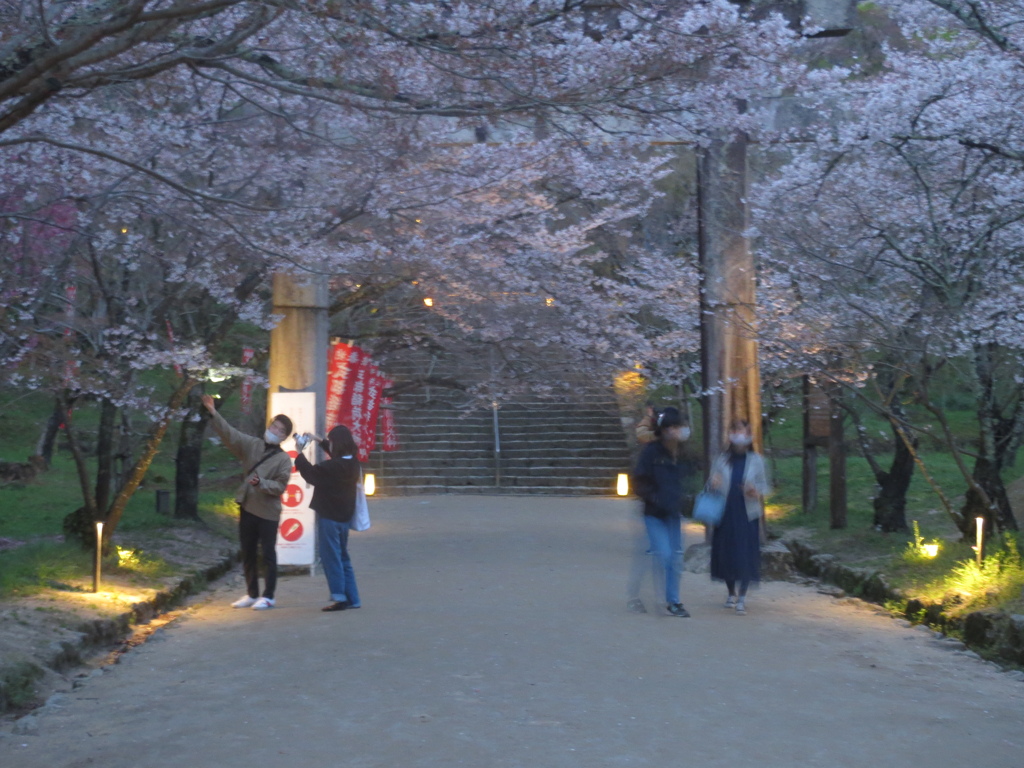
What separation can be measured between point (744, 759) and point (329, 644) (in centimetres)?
412

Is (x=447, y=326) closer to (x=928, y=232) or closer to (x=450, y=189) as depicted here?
(x=450, y=189)

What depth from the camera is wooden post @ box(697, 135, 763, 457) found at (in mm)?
13734

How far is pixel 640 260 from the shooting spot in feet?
65.0

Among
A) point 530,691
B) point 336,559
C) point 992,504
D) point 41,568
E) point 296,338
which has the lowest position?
point 530,691

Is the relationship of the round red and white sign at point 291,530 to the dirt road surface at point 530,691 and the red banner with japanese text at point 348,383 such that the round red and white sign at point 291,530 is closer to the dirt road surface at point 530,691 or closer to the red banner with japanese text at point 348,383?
the red banner with japanese text at point 348,383

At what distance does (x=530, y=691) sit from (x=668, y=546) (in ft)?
11.1

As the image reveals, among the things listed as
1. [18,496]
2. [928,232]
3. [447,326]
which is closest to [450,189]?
[447,326]

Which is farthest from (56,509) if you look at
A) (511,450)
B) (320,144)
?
(511,450)

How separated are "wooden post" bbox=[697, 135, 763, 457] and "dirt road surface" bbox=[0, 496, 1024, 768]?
293cm

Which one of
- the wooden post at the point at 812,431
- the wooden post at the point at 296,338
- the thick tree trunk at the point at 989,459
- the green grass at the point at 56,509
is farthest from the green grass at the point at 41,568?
the wooden post at the point at 812,431

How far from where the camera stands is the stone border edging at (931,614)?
817 cm

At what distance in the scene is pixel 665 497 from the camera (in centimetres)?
996

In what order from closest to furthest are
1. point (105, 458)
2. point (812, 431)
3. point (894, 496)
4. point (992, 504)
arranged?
point (992, 504) → point (105, 458) → point (894, 496) → point (812, 431)

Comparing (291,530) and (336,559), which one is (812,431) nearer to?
(291,530)
